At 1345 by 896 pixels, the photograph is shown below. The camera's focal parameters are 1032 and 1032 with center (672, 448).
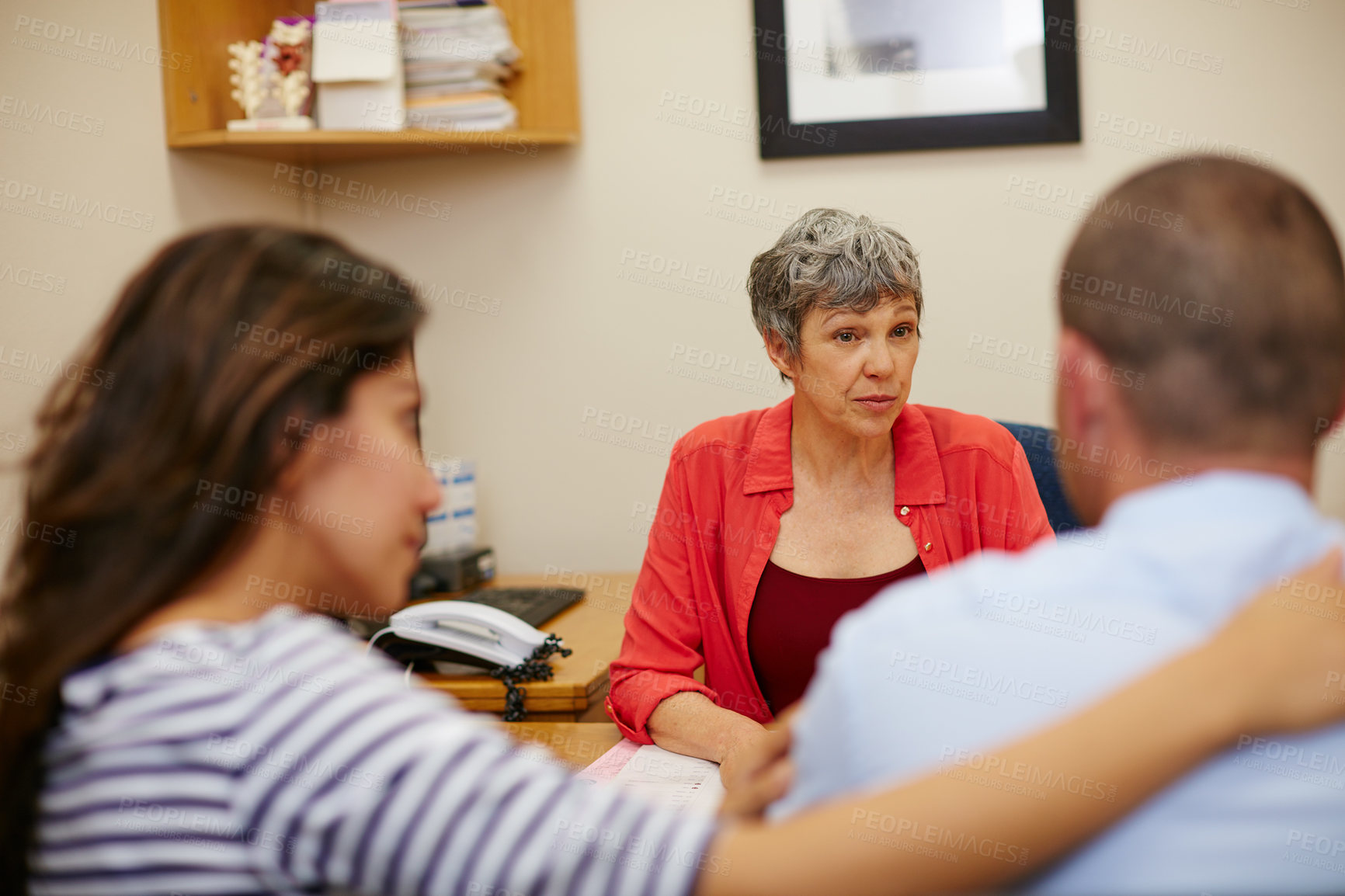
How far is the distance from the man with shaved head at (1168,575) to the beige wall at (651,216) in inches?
70.4

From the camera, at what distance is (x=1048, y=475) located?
76.8 inches

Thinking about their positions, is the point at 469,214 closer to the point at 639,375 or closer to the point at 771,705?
the point at 639,375

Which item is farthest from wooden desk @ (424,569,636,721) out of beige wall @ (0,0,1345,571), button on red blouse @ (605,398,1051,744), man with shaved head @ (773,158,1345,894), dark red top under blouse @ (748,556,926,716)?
man with shaved head @ (773,158,1345,894)

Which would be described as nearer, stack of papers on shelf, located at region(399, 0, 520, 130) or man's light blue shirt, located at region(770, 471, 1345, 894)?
man's light blue shirt, located at region(770, 471, 1345, 894)

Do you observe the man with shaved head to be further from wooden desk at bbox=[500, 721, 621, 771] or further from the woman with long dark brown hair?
wooden desk at bbox=[500, 721, 621, 771]

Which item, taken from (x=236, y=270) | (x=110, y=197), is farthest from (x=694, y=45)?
(x=236, y=270)

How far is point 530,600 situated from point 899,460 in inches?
33.2

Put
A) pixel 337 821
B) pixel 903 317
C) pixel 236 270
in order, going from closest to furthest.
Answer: pixel 337 821 < pixel 236 270 < pixel 903 317

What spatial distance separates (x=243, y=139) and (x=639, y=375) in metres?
1.03

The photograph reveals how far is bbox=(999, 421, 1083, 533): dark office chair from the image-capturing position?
1.94 metres

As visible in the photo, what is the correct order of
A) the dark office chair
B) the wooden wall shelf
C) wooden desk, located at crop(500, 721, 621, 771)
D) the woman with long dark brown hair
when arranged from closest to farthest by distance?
the woman with long dark brown hair
wooden desk, located at crop(500, 721, 621, 771)
the dark office chair
the wooden wall shelf

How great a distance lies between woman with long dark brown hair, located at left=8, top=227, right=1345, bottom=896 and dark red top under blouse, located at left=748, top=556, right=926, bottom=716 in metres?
0.92

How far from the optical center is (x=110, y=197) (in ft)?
6.51

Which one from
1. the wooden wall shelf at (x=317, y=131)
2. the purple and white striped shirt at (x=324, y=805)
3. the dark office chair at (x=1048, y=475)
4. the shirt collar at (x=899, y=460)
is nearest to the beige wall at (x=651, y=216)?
the wooden wall shelf at (x=317, y=131)
